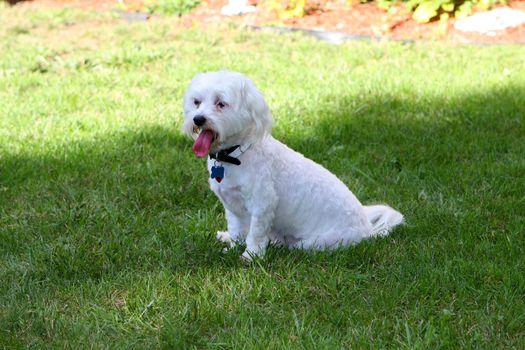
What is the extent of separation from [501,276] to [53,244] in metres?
2.25

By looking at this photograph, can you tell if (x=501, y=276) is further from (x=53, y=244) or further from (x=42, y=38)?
(x=42, y=38)

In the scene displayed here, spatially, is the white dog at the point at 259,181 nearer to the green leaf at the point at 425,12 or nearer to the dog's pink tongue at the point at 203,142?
the dog's pink tongue at the point at 203,142

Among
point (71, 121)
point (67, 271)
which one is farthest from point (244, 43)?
point (67, 271)

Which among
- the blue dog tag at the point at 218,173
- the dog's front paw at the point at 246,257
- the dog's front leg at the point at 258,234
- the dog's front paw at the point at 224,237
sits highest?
the blue dog tag at the point at 218,173

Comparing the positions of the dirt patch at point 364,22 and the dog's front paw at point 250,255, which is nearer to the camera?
the dog's front paw at point 250,255

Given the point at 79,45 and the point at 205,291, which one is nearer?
the point at 205,291

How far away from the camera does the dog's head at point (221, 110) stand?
3418mm

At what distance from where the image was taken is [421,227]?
4078 millimetres

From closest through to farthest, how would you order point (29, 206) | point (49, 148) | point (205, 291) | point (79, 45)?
point (205, 291), point (29, 206), point (49, 148), point (79, 45)

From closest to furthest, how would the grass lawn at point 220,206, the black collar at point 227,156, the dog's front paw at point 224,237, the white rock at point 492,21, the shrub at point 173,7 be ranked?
the grass lawn at point 220,206 < the black collar at point 227,156 < the dog's front paw at point 224,237 < the white rock at point 492,21 < the shrub at point 173,7

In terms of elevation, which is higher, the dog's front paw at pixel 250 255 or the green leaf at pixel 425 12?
the dog's front paw at pixel 250 255

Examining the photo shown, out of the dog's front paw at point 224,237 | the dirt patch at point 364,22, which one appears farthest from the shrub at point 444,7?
the dog's front paw at point 224,237

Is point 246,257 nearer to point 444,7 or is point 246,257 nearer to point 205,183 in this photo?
point 205,183

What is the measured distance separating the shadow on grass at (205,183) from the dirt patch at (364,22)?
2671 mm
